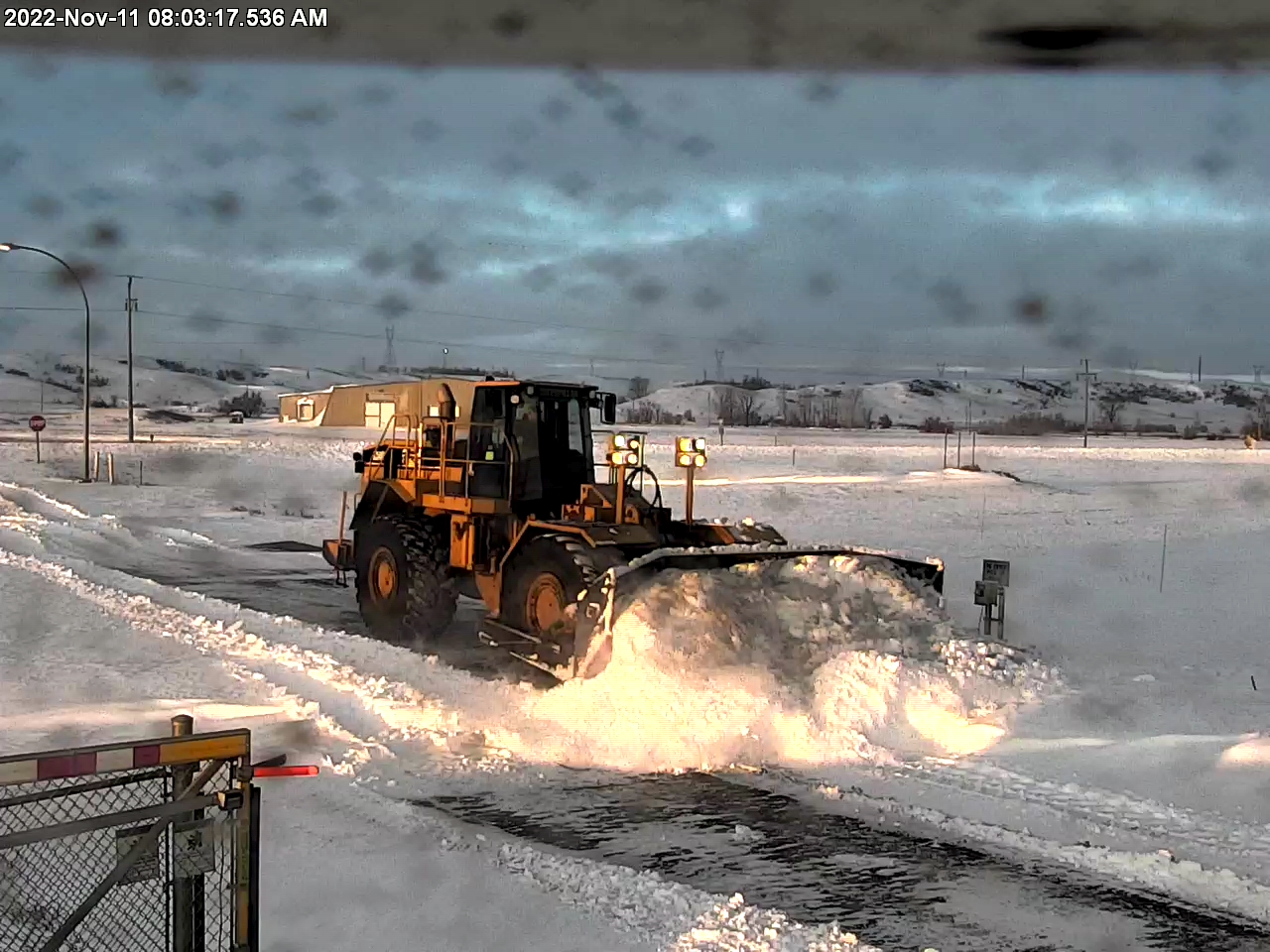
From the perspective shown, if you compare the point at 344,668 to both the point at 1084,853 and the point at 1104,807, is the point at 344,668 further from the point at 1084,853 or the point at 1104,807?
the point at 1084,853

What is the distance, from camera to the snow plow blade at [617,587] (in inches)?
348

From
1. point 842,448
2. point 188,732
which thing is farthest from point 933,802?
point 842,448

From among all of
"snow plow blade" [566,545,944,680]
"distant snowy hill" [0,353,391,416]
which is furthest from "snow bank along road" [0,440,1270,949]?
"distant snowy hill" [0,353,391,416]

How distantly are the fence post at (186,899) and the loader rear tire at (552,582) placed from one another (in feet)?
17.4

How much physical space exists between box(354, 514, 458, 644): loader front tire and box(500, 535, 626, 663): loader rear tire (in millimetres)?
1434

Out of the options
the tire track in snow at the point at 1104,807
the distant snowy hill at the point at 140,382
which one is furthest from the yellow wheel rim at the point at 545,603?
the distant snowy hill at the point at 140,382

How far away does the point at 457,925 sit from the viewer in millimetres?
5090

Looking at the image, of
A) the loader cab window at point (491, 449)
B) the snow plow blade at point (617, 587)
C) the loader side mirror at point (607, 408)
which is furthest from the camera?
the loader side mirror at point (607, 408)

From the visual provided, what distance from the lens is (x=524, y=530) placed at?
10406 millimetres

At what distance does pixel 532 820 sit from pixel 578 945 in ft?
5.63

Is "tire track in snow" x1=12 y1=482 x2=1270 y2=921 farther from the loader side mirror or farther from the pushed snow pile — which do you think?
the loader side mirror

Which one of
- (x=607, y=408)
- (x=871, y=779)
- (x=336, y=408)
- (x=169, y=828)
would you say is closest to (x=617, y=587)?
(x=871, y=779)

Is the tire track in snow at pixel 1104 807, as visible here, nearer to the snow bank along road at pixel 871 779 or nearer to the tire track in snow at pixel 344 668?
the snow bank along road at pixel 871 779

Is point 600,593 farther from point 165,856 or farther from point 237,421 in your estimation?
point 237,421
